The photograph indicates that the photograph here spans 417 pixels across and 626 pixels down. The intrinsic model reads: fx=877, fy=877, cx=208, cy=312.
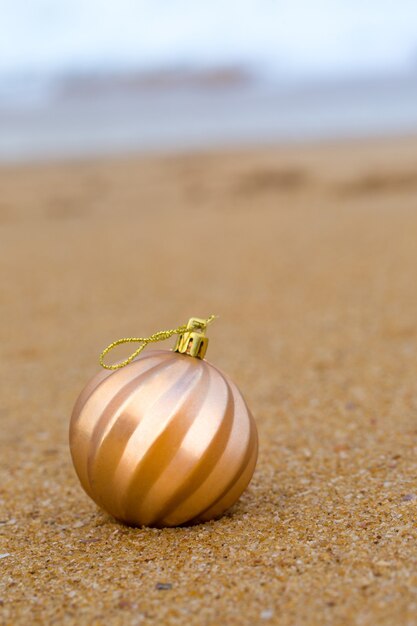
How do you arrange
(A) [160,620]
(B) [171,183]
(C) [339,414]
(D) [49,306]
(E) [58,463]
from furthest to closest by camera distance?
(B) [171,183], (D) [49,306], (C) [339,414], (E) [58,463], (A) [160,620]

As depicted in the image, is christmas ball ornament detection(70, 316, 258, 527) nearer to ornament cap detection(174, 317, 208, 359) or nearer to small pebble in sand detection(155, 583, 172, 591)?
ornament cap detection(174, 317, 208, 359)

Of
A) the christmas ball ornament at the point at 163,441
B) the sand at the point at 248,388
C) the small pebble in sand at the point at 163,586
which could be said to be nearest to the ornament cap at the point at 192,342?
the christmas ball ornament at the point at 163,441

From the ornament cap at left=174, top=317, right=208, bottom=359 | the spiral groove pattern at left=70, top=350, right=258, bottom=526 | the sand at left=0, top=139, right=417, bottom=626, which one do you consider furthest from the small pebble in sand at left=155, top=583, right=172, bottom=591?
the ornament cap at left=174, top=317, right=208, bottom=359

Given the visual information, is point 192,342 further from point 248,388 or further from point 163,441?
point 248,388

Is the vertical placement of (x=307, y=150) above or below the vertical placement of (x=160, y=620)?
above

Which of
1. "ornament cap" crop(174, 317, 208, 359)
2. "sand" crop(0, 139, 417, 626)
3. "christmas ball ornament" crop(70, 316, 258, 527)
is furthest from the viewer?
"ornament cap" crop(174, 317, 208, 359)

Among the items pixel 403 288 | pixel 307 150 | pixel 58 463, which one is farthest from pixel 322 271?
pixel 307 150

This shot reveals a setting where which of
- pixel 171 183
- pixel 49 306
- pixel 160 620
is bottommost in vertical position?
pixel 160 620

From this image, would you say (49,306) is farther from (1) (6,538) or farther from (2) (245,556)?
(2) (245,556)
